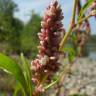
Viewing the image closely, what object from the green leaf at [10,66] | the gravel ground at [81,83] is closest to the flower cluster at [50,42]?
the green leaf at [10,66]

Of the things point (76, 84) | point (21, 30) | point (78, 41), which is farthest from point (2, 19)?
point (78, 41)

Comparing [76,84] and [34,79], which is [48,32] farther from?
[76,84]

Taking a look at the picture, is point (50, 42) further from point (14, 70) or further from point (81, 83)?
point (81, 83)

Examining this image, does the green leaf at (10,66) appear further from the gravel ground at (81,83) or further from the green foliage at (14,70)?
the gravel ground at (81,83)

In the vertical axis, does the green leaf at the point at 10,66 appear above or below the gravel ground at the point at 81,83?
above

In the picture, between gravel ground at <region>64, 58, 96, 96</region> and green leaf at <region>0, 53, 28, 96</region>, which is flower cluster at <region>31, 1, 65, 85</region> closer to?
green leaf at <region>0, 53, 28, 96</region>

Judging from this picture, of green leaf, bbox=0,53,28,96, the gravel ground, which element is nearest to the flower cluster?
green leaf, bbox=0,53,28,96

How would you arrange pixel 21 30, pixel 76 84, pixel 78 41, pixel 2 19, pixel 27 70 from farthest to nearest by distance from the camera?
pixel 21 30, pixel 2 19, pixel 76 84, pixel 78 41, pixel 27 70

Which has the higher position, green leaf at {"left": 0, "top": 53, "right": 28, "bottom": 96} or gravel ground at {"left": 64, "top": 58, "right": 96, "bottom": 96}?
green leaf at {"left": 0, "top": 53, "right": 28, "bottom": 96}
